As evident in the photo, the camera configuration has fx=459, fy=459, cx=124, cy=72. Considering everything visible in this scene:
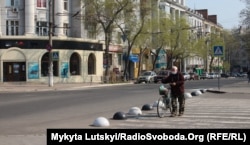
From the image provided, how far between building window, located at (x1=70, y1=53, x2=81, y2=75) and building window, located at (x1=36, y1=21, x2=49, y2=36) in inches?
178

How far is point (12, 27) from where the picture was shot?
53031mm

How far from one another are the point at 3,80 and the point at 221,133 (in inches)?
1768

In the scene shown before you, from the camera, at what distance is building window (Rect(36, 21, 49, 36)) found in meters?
54.1

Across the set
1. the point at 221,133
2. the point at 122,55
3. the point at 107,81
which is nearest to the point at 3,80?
the point at 107,81

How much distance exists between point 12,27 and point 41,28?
11.1ft

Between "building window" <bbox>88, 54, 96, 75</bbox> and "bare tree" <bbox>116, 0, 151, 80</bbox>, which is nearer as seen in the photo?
"bare tree" <bbox>116, 0, 151, 80</bbox>

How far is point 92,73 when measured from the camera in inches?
2362

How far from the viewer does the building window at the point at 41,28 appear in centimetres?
5406

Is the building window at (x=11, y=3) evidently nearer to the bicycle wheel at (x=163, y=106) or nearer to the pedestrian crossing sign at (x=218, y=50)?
the pedestrian crossing sign at (x=218, y=50)

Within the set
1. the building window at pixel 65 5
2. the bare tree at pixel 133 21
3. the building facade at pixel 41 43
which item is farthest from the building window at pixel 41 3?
the bare tree at pixel 133 21

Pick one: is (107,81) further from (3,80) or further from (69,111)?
(69,111)

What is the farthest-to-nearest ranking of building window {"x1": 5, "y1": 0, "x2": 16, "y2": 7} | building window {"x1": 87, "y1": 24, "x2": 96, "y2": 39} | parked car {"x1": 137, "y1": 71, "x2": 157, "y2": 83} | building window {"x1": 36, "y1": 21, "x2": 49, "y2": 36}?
parked car {"x1": 137, "y1": 71, "x2": 157, "y2": 83}, building window {"x1": 87, "y1": 24, "x2": 96, "y2": 39}, building window {"x1": 36, "y1": 21, "x2": 49, "y2": 36}, building window {"x1": 5, "y1": 0, "x2": 16, "y2": 7}

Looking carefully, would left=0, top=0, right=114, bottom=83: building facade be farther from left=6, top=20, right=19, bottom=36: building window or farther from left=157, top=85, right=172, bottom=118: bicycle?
left=157, top=85, right=172, bottom=118: bicycle

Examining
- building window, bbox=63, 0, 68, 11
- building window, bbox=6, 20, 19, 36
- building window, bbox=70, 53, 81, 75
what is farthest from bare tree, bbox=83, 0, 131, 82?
building window, bbox=6, 20, 19, 36
